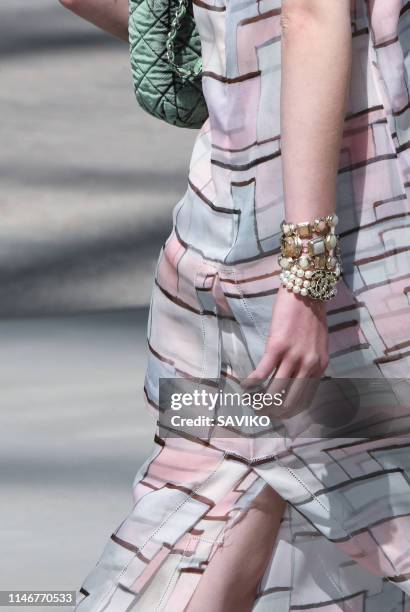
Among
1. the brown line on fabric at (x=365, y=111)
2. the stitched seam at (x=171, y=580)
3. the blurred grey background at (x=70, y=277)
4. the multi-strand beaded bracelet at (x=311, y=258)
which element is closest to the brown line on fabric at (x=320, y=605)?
the stitched seam at (x=171, y=580)

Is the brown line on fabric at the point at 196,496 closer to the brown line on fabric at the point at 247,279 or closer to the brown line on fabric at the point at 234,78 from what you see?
the brown line on fabric at the point at 247,279

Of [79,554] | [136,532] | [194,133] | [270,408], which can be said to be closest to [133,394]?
[79,554]

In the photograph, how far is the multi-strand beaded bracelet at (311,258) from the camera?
54.0 inches

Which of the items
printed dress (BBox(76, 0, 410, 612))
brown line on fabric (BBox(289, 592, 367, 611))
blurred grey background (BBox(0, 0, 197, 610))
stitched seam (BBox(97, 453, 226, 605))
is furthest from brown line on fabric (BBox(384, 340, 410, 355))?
blurred grey background (BBox(0, 0, 197, 610))

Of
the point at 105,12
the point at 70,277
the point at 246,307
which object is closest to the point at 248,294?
the point at 246,307

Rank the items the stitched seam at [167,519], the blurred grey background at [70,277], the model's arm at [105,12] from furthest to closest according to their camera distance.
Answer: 1. the blurred grey background at [70,277]
2. the model's arm at [105,12]
3. the stitched seam at [167,519]

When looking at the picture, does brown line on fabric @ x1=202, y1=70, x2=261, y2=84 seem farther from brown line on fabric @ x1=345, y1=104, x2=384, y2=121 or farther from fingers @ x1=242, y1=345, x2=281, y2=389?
fingers @ x1=242, y1=345, x2=281, y2=389

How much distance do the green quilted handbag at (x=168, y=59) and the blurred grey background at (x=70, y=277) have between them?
103 cm

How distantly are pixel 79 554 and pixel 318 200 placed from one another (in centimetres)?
133

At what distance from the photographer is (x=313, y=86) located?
4.36ft

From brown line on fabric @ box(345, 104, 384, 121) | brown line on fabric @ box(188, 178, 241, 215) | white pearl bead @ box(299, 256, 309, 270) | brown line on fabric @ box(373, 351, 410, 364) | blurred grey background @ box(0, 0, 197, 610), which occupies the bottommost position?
blurred grey background @ box(0, 0, 197, 610)

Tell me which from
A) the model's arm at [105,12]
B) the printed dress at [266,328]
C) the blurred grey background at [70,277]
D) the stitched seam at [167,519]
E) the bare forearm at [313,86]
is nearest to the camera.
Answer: the bare forearm at [313,86]

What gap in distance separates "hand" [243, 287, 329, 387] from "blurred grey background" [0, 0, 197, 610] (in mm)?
1178

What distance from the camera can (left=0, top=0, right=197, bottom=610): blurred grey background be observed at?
272 cm
